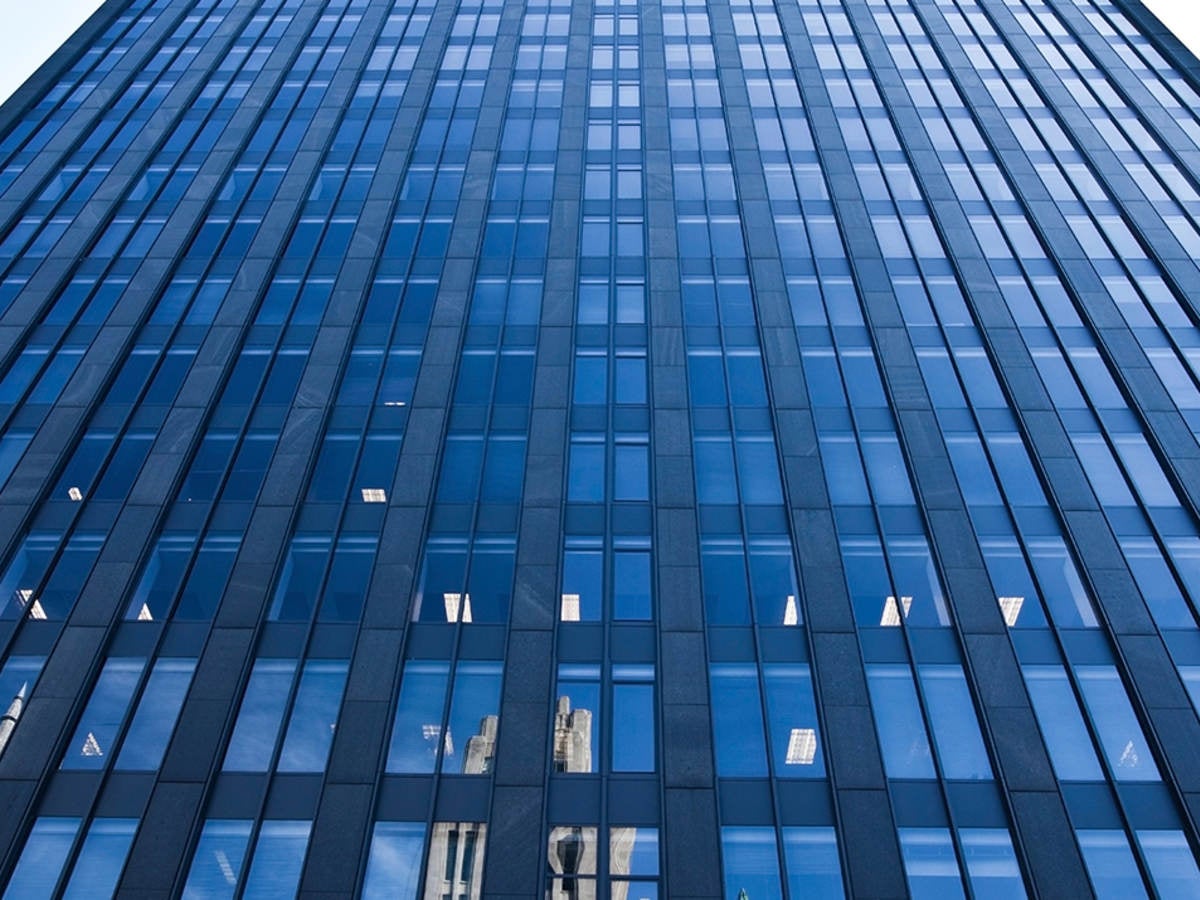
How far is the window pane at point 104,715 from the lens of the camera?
1911cm

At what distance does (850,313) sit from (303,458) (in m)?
15.1

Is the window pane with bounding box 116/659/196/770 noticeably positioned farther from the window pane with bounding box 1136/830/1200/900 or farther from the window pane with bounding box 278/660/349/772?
the window pane with bounding box 1136/830/1200/900

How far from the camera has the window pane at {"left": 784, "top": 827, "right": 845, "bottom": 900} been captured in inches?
689

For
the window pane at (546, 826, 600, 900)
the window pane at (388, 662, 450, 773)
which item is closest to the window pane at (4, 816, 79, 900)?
the window pane at (388, 662, 450, 773)

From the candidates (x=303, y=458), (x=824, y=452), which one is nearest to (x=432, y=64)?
(x=303, y=458)

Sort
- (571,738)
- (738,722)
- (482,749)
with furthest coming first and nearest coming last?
(738,722) → (571,738) → (482,749)

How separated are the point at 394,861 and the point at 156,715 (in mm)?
5628

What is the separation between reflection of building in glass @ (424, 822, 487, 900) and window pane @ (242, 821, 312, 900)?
7.41 ft

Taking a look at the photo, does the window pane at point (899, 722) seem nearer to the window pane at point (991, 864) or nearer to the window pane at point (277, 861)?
the window pane at point (991, 864)

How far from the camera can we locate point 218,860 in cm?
1789

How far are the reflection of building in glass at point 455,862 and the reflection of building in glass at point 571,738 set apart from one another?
191cm

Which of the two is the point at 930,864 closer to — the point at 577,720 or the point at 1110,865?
the point at 1110,865

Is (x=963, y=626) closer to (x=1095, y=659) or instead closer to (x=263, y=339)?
(x=1095, y=659)

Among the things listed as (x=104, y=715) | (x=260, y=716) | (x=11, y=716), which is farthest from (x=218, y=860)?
(x=11, y=716)
